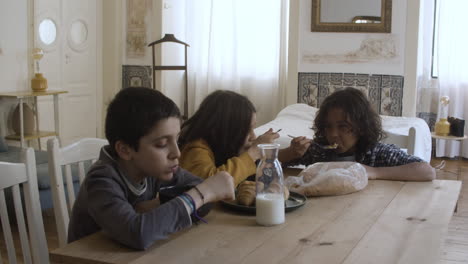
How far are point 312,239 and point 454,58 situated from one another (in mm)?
5194

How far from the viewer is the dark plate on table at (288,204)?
1681mm

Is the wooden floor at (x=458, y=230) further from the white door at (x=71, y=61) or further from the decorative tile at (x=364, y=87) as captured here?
the white door at (x=71, y=61)

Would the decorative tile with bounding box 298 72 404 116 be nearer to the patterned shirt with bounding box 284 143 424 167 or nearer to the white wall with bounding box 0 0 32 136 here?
the white wall with bounding box 0 0 32 136

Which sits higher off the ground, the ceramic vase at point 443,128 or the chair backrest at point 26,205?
the chair backrest at point 26,205

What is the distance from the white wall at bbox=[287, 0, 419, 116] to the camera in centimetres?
521

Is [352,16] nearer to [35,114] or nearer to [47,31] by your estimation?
[47,31]

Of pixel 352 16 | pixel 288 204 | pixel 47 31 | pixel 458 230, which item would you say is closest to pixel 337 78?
pixel 352 16

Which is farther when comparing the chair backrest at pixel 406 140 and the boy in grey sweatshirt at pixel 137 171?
the chair backrest at pixel 406 140

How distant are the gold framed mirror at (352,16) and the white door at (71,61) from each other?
2.39 m

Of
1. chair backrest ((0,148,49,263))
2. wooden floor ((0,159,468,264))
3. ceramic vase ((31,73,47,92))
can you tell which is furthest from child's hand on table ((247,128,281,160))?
ceramic vase ((31,73,47,92))

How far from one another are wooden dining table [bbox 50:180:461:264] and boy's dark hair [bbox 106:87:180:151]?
0.87 feet

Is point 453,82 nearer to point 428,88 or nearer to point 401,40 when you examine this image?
point 428,88

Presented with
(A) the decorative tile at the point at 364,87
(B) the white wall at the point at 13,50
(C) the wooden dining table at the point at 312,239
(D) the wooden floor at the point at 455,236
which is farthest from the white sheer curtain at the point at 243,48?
(C) the wooden dining table at the point at 312,239

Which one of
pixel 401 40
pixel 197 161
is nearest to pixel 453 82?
pixel 401 40
